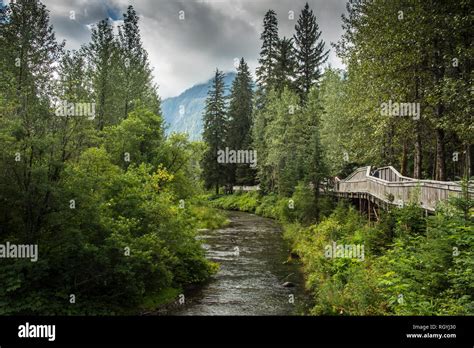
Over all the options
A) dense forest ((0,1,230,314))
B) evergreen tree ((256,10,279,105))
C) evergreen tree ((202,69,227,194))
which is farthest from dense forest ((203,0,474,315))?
evergreen tree ((202,69,227,194))

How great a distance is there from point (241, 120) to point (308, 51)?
17989mm

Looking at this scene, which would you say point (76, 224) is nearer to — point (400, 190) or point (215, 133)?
point (400, 190)

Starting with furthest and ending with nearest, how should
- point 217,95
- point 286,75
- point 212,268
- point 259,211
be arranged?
point 217,95
point 286,75
point 259,211
point 212,268

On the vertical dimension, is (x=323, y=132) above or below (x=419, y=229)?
above

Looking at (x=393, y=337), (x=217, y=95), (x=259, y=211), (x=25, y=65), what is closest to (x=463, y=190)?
(x=393, y=337)

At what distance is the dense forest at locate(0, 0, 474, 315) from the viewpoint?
10836 mm

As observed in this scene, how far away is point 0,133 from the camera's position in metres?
10.6

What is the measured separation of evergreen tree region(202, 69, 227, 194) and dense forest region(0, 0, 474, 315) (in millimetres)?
28263

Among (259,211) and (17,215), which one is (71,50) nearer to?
(17,215)

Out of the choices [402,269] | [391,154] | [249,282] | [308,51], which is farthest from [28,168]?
[308,51]

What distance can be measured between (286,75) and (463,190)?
166 ft

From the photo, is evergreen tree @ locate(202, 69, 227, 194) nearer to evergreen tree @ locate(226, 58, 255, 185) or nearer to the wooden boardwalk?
evergreen tree @ locate(226, 58, 255, 185)

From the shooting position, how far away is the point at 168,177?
22.2 m

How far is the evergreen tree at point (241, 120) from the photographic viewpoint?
6588cm
